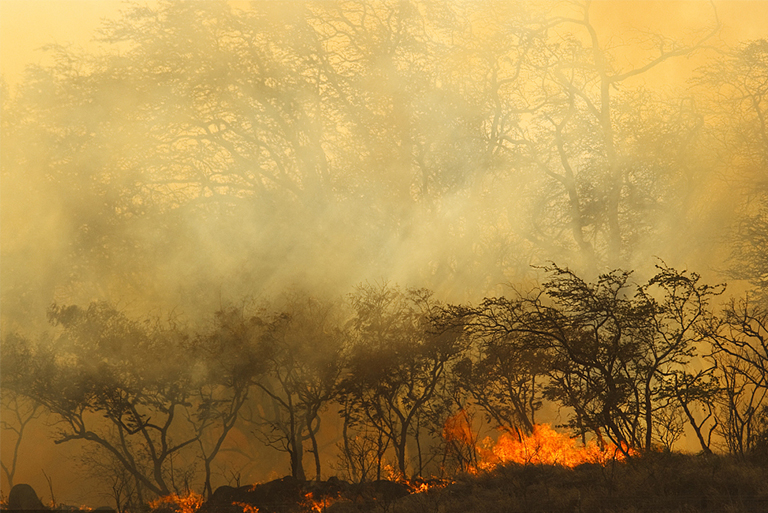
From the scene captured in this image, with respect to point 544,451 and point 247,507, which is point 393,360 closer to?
point 544,451

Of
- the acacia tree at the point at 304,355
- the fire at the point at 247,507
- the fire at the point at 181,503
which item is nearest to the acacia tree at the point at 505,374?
the acacia tree at the point at 304,355

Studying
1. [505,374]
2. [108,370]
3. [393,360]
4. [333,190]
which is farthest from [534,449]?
[333,190]

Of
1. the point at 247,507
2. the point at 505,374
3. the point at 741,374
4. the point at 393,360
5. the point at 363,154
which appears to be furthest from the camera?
the point at 363,154

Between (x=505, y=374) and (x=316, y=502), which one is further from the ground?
(x=505, y=374)

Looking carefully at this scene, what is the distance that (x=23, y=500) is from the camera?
61.1 ft

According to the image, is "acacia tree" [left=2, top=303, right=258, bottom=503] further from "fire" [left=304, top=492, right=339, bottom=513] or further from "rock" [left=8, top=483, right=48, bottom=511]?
"fire" [left=304, top=492, right=339, bottom=513]

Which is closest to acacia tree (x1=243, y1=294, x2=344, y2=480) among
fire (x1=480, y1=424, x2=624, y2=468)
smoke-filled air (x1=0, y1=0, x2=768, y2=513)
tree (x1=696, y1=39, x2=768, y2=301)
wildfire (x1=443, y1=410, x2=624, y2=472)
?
smoke-filled air (x1=0, y1=0, x2=768, y2=513)

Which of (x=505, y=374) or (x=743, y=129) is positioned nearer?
(x=505, y=374)

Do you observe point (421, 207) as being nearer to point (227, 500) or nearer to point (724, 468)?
point (227, 500)

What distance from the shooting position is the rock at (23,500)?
18375mm

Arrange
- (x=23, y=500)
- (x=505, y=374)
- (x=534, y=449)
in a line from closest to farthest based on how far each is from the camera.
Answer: (x=534, y=449) < (x=505, y=374) < (x=23, y=500)

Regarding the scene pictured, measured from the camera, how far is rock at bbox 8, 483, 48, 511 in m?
18.4

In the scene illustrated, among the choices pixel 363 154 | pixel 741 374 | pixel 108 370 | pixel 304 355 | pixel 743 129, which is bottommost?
pixel 741 374

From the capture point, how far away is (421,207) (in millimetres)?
26375
